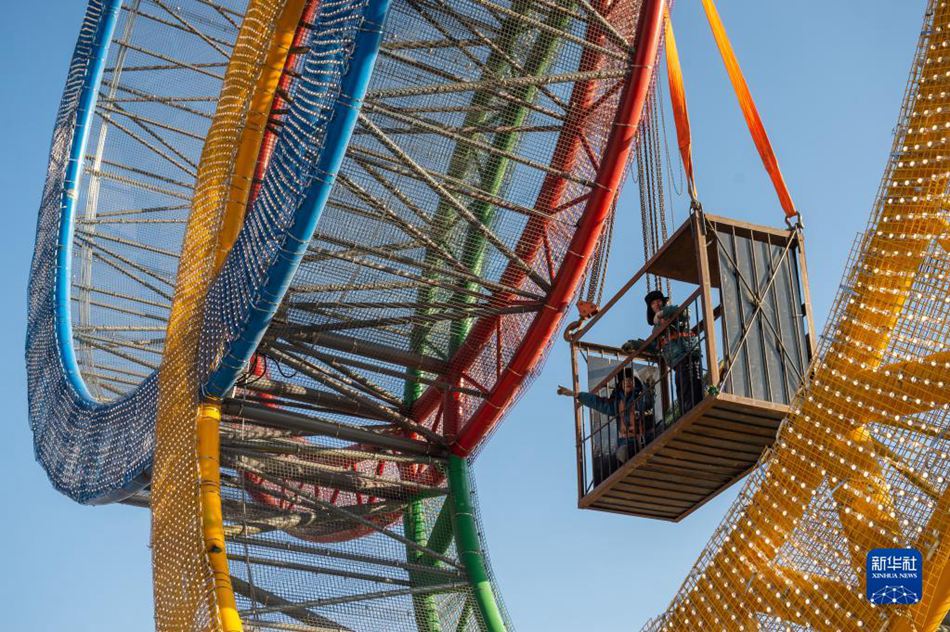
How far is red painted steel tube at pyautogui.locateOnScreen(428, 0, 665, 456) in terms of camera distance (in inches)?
631

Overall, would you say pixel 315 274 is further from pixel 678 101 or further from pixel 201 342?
pixel 678 101

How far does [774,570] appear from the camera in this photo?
8.72 meters

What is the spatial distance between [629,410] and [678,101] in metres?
3.89

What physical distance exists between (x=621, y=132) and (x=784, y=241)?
465 centimetres

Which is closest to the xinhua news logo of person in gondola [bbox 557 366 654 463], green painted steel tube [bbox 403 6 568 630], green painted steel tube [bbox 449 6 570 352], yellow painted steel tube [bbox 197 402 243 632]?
person in gondola [bbox 557 366 654 463]

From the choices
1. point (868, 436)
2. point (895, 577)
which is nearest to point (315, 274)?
point (868, 436)

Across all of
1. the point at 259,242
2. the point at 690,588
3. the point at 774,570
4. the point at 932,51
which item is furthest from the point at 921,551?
the point at 259,242

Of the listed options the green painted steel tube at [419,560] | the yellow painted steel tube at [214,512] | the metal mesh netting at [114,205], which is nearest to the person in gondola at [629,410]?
the yellow painted steel tube at [214,512]

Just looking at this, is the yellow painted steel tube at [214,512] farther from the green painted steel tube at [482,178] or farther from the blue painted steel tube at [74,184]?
the blue painted steel tube at [74,184]

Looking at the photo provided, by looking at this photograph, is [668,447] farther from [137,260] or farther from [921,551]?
[137,260]

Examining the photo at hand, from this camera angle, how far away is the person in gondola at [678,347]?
11180 mm

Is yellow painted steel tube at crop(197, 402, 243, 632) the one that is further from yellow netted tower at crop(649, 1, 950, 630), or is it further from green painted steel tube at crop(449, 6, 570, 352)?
yellow netted tower at crop(649, 1, 950, 630)

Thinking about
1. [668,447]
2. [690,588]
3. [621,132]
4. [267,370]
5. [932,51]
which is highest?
[621,132]

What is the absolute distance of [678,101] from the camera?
14430 mm
